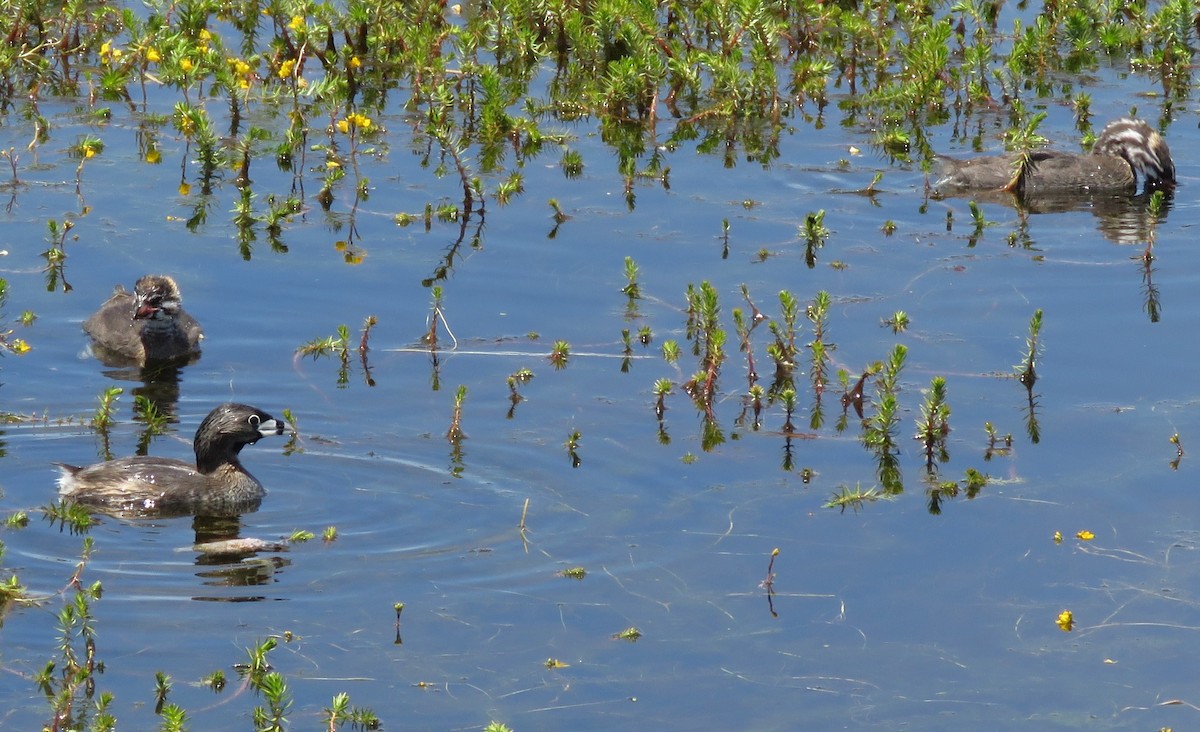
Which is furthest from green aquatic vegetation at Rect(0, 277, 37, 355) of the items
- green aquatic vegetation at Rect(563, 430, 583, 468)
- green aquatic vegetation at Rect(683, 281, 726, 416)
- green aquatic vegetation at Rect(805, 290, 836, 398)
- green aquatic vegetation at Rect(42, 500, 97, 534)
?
green aquatic vegetation at Rect(805, 290, 836, 398)

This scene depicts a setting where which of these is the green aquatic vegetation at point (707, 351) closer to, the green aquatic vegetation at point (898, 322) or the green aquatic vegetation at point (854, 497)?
the green aquatic vegetation at point (898, 322)

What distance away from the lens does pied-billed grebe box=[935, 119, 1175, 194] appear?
16.0 metres

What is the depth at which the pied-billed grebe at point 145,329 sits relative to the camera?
42.2 feet

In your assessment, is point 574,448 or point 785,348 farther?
point 785,348

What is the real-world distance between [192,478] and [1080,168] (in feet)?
27.7

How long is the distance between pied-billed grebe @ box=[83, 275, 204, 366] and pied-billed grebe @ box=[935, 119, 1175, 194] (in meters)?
6.37

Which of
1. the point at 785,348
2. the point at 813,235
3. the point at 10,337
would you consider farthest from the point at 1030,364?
the point at 10,337

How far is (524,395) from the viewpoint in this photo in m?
12.0

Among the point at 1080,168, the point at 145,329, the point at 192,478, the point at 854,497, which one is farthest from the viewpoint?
the point at 1080,168

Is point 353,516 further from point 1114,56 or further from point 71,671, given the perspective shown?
point 1114,56

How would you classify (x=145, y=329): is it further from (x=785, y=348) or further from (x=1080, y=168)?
(x=1080, y=168)

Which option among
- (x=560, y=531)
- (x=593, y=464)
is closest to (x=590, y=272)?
(x=593, y=464)

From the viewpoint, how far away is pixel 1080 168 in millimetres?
16266

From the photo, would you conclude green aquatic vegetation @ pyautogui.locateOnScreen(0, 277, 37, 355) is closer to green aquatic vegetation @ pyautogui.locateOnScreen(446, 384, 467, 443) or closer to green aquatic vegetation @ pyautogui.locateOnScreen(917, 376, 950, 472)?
green aquatic vegetation @ pyautogui.locateOnScreen(446, 384, 467, 443)
